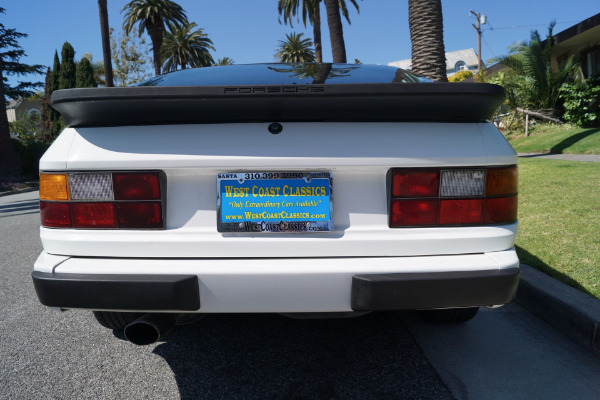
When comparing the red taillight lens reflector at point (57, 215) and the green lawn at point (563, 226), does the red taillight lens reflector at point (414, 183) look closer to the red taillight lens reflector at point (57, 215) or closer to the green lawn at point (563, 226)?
the red taillight lens reflector at point (57, 215)

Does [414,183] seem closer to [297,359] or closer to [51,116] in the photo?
[297,359]

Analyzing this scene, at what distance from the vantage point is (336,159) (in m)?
1.78

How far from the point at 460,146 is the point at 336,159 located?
19.6 inches

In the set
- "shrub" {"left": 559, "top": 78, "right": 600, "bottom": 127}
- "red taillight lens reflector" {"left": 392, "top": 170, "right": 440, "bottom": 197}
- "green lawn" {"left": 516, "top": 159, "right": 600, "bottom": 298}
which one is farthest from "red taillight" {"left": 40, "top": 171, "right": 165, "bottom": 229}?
"shrub" {"left": 559, "top": 78, "right": 600, "bottom": 127}

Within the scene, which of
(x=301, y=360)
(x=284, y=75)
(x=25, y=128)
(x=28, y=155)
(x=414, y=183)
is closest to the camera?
(x=414, y=183)

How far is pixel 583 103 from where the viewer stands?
14555 mm

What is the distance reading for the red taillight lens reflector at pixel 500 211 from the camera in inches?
74.0

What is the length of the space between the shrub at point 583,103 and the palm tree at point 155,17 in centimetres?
2375

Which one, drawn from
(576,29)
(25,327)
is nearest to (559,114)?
(576,29)

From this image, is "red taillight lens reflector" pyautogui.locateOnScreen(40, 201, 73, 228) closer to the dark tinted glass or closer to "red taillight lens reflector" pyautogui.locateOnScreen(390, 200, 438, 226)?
the dark tinted glass

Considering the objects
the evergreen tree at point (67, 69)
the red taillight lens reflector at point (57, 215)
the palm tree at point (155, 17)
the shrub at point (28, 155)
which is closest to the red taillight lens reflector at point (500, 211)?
the red taillight lens reflector at point (57, 215)

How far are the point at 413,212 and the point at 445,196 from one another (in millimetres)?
145

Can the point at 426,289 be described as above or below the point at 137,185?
below

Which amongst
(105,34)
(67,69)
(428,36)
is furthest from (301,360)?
(67,69)
